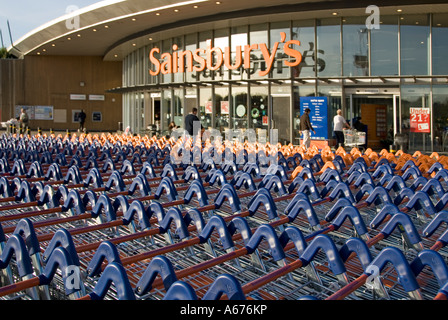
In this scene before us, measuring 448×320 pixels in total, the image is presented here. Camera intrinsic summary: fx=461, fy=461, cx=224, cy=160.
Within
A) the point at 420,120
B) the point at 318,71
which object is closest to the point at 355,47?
the point at 318,71

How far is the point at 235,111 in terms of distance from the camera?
19.5 m

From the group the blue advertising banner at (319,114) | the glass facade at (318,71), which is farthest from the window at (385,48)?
the blue advertising banner at (319,114)

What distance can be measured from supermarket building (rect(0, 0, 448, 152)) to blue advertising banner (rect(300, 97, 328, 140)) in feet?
0.12

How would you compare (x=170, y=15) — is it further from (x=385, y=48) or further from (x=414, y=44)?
(x=414, y=44)

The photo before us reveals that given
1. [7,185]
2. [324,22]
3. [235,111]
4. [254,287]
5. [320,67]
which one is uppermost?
[324,22]

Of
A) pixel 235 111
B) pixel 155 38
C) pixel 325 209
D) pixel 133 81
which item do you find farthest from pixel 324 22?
pixel 325 209

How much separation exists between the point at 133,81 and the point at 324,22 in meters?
12.2

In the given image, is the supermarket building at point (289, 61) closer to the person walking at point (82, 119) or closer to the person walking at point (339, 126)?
the person walking at point (339, 126)

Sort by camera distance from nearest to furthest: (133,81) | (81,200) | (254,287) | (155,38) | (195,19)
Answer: (254,287), (81,200), (195,19), (155,38), (133,81)

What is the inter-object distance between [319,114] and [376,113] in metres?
2.36

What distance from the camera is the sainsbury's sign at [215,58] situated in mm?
17078

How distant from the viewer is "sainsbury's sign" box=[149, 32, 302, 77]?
17078 mm

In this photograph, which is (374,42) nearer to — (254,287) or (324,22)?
(324,22)

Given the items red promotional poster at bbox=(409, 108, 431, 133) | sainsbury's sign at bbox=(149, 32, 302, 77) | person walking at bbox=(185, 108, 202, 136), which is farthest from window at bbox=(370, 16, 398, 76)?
person walking at bbox=(185, 108, 202, 136)
